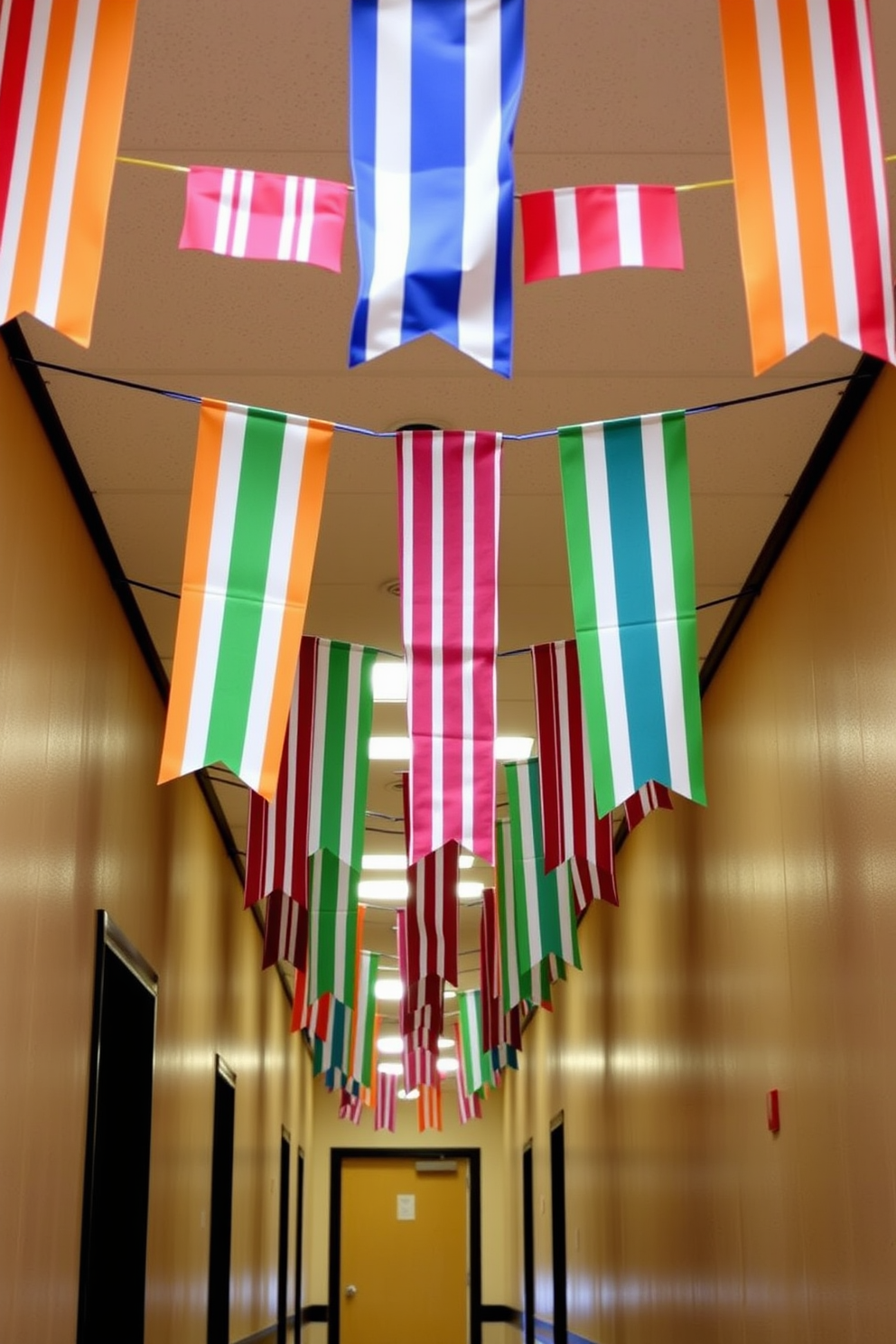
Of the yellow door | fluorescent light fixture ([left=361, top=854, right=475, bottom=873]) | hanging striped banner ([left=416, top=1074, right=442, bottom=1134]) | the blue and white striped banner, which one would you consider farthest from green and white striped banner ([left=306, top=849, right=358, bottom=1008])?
the yellow door

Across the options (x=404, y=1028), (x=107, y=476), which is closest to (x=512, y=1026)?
(x=404, y=1028)

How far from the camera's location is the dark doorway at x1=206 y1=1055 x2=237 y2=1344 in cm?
791

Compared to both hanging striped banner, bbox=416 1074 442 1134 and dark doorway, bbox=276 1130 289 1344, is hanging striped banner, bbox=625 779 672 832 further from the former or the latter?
dark doorway, bbox=276 1130 289 1344

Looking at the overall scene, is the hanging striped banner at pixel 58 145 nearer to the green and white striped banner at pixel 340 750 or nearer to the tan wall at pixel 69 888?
the tan wall at pixel 69 888

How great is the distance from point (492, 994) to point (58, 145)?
5.54 meters

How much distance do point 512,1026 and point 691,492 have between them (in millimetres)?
3704

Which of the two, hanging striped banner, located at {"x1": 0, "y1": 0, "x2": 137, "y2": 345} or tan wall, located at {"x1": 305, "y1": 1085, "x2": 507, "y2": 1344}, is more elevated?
hanging striped banner, located at {"x1": 0, "y1": 0, "x2": 137, "y2": 345}

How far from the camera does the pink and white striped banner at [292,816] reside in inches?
178

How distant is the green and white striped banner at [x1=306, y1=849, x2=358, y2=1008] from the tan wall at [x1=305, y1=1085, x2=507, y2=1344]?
10599 mm

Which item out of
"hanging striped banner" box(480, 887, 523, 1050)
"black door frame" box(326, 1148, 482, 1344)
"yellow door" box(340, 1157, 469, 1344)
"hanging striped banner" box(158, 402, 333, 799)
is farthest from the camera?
"yellow door" box(340, 1157, 469, 1344)

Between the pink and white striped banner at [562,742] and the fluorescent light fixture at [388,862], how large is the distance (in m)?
3.71

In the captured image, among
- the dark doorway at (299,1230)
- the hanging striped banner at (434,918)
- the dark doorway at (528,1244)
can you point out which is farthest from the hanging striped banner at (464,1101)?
the hanging striped banner at (434,918)

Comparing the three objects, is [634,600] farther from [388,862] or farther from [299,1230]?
[299,1230]

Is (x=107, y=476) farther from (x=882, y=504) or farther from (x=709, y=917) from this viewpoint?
(x=709, y=917)
